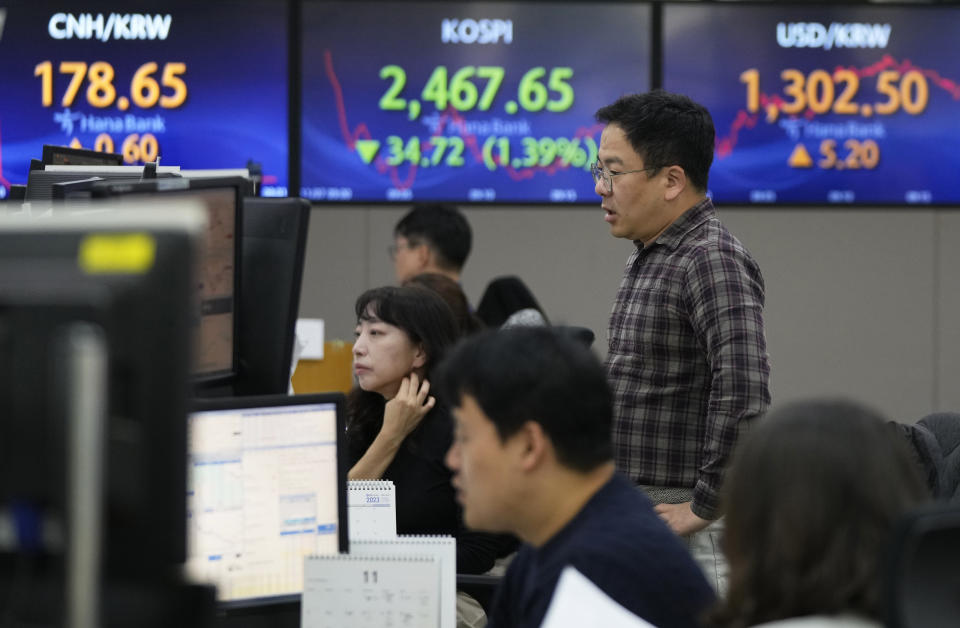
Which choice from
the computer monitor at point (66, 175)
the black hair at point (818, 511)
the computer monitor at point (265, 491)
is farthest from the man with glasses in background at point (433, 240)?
the black hair at point (818, 511)

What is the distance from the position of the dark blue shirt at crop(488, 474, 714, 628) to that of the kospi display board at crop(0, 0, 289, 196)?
10.4 feet

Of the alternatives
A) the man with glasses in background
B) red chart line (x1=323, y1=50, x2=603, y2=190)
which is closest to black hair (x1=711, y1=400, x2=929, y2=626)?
the man with glasses in background

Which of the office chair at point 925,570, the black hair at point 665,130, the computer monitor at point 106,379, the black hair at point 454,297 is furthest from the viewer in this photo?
the black hair at point 454,297

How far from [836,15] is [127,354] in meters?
4.33

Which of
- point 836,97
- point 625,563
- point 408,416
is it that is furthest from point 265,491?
point 836,97

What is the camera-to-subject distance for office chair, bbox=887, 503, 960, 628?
903 mm

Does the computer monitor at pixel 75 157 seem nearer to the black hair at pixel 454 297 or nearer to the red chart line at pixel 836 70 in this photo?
the black hair at pixel 454 297

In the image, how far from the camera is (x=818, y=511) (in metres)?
1.11

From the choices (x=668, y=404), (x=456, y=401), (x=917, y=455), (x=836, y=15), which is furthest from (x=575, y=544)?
(x=836, y=15)

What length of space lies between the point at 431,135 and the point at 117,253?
382cm

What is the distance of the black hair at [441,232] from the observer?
162 inches

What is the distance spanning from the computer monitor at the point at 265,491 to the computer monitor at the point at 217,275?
81 millimetres

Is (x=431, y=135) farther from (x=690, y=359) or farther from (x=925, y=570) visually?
(x=925, y=570)

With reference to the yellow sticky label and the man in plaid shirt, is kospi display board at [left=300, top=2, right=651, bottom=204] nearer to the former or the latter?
the man in plaid shirt
